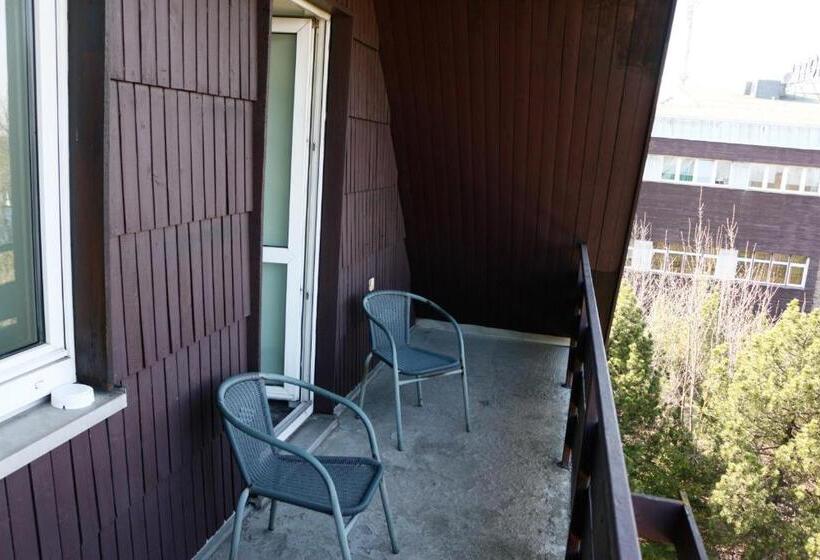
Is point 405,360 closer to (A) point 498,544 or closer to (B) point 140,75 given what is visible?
(A) point 498,544

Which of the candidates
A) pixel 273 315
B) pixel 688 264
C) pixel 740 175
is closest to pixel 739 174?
pixel 740 175

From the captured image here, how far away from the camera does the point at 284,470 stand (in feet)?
7.43

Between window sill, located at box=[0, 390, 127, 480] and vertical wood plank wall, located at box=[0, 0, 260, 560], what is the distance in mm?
60

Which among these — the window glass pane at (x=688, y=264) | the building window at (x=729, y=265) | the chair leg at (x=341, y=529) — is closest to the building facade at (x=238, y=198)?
→ the chair leg at (x=341, y=529)

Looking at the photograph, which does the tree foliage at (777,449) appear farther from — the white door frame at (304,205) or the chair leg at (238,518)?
the chair leg at (238,518)

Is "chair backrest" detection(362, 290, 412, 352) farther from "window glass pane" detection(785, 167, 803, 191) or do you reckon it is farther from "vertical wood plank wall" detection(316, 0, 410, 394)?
"window glass pane" detection(785, 167, 803, 191)

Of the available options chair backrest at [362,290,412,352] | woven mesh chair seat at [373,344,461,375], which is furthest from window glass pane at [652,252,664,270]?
woven mesh chair seat at [373,344,461,375]

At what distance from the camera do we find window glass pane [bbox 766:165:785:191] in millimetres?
18016

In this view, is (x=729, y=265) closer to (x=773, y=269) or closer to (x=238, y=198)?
(x=773, y=269)

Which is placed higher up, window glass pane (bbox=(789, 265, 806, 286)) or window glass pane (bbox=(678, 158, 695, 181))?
window glass pane (bbox=(678, 158, 695, 181))

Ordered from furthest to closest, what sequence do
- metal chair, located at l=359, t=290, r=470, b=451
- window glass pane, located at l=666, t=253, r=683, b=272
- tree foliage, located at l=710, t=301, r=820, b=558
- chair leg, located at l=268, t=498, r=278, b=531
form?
window glass pane, located at l=666, t=253, r=683, b=272, tree foliage, located at l=710, t=301, r=820, b=558, metal chair, located at l=359, t=290, r=470, b=451, chair leg, located at l=268, t=498, r=278, b=531

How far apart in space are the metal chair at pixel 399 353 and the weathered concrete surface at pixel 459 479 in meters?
0.15

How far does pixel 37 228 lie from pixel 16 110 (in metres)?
0.28

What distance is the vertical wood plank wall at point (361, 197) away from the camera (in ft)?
11.4
